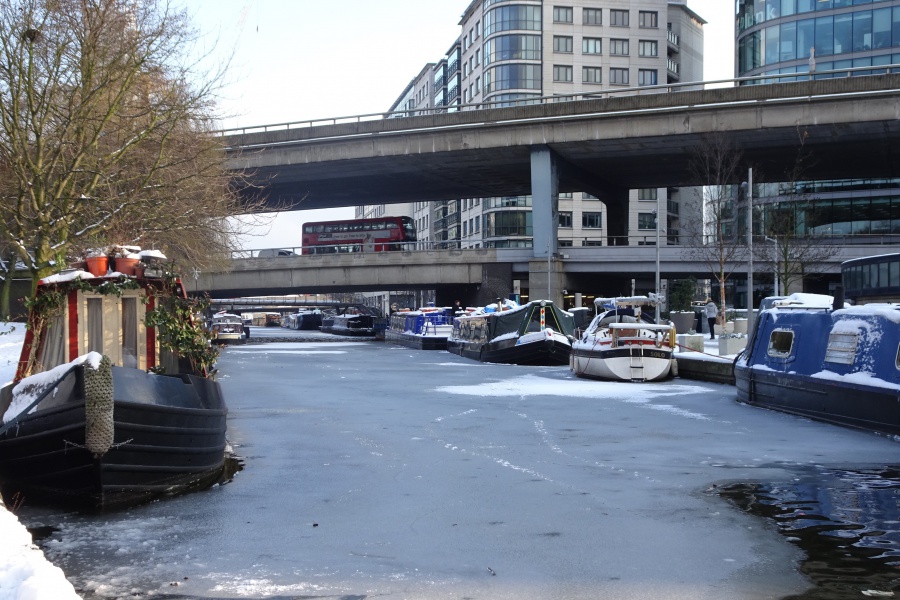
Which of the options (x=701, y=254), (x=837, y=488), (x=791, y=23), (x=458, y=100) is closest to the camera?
(x=837, y=488)

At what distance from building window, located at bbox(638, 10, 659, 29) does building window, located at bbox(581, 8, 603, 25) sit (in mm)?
3829

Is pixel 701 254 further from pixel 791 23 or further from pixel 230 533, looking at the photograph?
pixel 230 533

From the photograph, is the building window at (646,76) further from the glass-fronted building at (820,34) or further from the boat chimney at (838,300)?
the boat chimney at (838,300)

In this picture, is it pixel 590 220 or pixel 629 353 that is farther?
pixel 590 220

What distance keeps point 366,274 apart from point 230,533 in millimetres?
47552

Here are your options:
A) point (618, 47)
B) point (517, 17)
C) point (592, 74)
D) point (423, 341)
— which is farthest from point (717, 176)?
point (618, 47)

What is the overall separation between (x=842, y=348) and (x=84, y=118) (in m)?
14.7

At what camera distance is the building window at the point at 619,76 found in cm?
9262

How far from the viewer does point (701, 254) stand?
164 ft

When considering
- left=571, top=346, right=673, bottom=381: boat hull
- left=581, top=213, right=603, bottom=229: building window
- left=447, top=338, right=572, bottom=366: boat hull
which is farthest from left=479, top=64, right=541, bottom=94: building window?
left=571, top=346, right=673, bottom=381: boat hull

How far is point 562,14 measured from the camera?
90.7 m

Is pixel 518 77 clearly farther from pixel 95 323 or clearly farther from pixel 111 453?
pixel 111 453

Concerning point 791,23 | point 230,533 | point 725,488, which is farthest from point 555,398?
point 791,23

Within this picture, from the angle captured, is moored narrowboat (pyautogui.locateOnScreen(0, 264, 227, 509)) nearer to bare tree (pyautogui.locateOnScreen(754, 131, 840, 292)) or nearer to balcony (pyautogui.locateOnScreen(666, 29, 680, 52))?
bare tree (pyautogui.locateOnScreen(754, 131, 840, 292))
